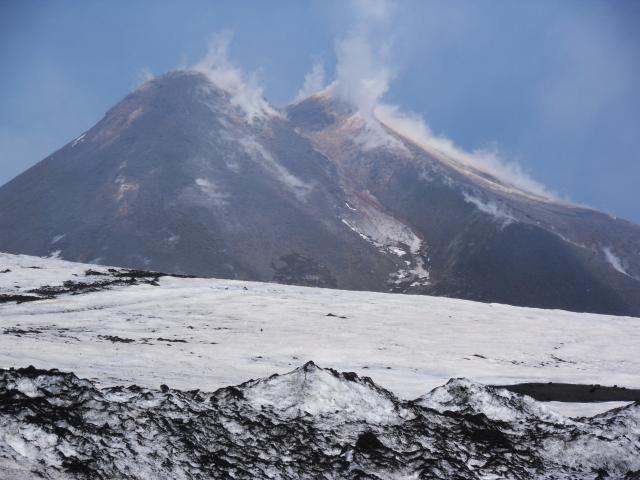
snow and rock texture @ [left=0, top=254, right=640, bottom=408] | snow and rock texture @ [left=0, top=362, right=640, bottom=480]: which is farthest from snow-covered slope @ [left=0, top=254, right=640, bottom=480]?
snow and rock texture @ [left=0, top=254, right=640, bottom=408]

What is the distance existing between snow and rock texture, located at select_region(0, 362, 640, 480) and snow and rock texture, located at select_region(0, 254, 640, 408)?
340cm

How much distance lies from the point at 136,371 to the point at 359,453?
7610 millimetres

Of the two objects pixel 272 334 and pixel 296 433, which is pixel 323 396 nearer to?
pixel 296 433

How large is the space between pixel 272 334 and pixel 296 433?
48.5 ft

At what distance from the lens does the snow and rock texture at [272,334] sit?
16969 millimetres

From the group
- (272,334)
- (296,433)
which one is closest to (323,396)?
(296,433)

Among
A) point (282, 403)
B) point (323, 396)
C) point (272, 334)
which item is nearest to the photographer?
point (282, 403)

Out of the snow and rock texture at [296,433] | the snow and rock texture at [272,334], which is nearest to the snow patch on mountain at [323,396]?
the snow and rock texture at [296,433]

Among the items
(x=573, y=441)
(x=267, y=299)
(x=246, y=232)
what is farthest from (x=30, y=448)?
(x=246, y=232)

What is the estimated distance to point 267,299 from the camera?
1337 inches

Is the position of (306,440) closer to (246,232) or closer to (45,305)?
(45,305)

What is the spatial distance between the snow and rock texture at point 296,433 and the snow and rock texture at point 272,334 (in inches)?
134

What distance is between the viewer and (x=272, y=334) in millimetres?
24406

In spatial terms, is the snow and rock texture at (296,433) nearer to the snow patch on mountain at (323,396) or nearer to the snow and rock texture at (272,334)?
the snow patch on mountain at (323,396)
